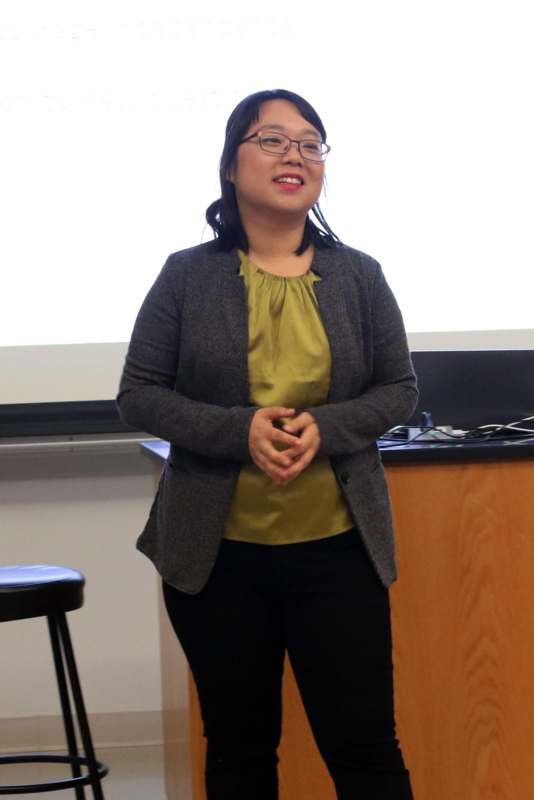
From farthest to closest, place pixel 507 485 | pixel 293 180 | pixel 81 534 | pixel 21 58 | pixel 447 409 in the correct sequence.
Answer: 1. pixel 81 534
2. pixel 21 58
3. pixel 447 409
4. pixel 507 485
5. pixel 293 180

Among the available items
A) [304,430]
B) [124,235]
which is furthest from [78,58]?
[304,430]

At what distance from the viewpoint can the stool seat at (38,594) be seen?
5.33ft

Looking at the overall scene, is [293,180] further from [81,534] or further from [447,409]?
[81,534]

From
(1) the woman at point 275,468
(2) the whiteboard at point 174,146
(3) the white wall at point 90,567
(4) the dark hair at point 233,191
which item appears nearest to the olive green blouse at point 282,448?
(1) the woman at point 275,468

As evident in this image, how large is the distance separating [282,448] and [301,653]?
28 centimetres

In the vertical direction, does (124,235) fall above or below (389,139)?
below

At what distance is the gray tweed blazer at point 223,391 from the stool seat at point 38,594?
17 centimetres

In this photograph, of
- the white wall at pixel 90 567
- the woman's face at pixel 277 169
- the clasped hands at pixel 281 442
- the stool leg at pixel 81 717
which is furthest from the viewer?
the white wall at pixel 90 567

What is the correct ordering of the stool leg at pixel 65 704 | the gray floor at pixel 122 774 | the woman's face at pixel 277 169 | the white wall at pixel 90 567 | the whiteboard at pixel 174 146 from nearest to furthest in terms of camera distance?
the woman's face at pixel 277 169
the stool leg at pixel 65 704
the gray floor at pixel 122 774
the whiteboard at pixel 174 146
the white wall at pixel 90 567

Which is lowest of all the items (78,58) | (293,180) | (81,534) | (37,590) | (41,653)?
(41,653)

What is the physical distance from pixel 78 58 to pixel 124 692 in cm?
171

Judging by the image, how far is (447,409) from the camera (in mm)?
2244

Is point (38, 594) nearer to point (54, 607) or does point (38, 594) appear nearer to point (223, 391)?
point (54, 607)

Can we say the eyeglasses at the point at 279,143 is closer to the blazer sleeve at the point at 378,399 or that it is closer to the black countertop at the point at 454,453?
the blazer sleeve at the point at 378,399
